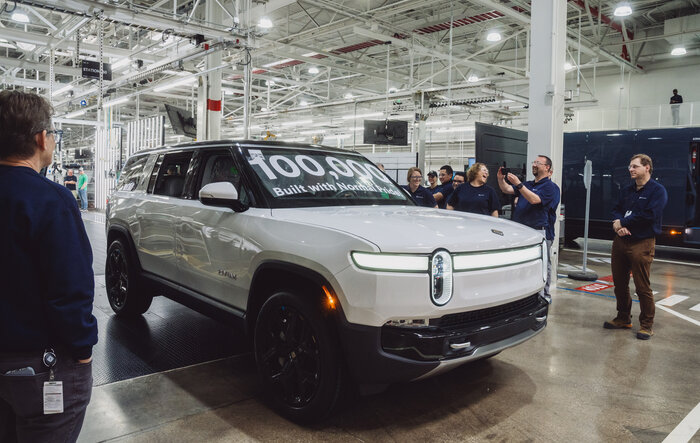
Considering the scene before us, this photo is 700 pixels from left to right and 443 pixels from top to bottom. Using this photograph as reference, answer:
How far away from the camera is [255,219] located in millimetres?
3023

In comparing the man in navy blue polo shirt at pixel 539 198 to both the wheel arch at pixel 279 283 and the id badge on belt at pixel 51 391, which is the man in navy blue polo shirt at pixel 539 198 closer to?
the wheel arch at pixel 279 283

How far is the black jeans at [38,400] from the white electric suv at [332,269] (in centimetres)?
123

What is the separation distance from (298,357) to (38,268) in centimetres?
159

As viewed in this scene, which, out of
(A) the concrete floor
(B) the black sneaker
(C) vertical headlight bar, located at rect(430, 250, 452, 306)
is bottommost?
(A) the concrete floor

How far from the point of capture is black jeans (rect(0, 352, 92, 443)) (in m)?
1.43

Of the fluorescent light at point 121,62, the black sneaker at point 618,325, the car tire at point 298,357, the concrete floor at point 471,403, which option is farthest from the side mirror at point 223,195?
the fluorescent light at point 121,62

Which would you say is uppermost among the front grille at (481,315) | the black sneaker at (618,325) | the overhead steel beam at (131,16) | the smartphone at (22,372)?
the overhead steel beam at (131,16)

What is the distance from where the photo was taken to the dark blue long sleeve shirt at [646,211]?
14.7ft

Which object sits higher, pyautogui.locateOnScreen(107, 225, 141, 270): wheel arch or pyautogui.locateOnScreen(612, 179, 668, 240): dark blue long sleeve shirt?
pyautogui.locateOnScreen(612, 179, 668, 240): dark blue long sleeve shirt

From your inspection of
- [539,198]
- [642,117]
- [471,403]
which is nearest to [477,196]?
[539,198]

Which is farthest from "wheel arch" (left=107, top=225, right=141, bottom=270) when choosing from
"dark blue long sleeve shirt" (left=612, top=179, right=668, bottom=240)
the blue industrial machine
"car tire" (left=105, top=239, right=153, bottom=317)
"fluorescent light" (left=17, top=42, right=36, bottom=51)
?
"fluorescent light" (left=17, top=42, right=36, bottom=51)

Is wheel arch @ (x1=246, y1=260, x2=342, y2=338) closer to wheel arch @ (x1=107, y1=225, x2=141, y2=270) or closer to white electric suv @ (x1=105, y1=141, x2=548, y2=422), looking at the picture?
white electric suv @ (x1=105, y1=141, x2=548, y2=422)

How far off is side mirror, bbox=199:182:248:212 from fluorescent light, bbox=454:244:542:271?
1.43 meters

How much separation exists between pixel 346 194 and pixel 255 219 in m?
0.76
